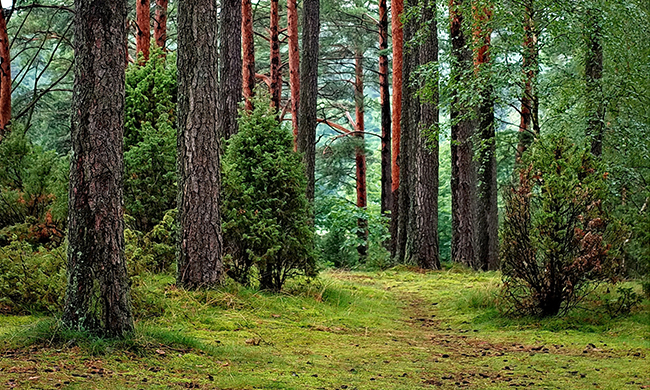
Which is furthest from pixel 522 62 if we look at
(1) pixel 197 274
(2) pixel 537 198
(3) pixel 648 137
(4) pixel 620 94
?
(1) pixel 197 274

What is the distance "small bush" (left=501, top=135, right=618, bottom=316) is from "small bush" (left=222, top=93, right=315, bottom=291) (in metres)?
2.53

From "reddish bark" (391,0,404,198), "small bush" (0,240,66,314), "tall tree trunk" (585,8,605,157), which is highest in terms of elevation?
"reddish bark" (391,0,404,198)

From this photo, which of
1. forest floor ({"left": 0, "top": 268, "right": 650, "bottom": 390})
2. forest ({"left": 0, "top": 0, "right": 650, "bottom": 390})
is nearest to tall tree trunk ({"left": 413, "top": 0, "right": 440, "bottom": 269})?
forest ({"left": 0, "top": 0, "right": 650, "bottom": 390})

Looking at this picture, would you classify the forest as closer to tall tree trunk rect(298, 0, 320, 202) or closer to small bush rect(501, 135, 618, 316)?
small bush rect(501, 135, 618, 316)

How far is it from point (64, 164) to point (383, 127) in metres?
15.6

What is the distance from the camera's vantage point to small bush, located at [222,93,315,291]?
8609mm

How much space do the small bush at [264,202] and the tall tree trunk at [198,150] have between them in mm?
534

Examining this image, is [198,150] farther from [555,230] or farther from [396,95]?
[396,95]

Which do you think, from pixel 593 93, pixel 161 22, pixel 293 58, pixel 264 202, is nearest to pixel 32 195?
pixel 264 202

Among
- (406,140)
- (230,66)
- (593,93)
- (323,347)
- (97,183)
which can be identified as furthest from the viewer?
(406,140)

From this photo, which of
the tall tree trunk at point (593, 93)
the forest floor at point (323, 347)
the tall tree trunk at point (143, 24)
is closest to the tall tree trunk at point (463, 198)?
the tall tree trunk at point (593, 93)

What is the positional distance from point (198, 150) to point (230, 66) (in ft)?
17.0

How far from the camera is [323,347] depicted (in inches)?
249

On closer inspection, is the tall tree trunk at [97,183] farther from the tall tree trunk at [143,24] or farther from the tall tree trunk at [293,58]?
the tall tree trunk at [293,58]
